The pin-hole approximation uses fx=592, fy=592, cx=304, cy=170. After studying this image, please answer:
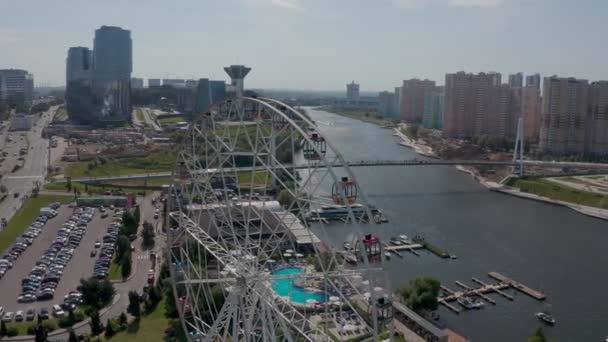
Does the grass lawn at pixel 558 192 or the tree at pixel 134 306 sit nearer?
the tree at pixel 134 306

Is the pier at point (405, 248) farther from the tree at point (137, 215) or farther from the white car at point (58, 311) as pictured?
the white car at point (58, 311)

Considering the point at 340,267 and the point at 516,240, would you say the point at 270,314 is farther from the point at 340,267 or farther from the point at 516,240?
the point at 516,240

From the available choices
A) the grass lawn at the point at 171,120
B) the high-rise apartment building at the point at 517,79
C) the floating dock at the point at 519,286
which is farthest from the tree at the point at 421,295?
the high-rise apartment building at the point at 517,79

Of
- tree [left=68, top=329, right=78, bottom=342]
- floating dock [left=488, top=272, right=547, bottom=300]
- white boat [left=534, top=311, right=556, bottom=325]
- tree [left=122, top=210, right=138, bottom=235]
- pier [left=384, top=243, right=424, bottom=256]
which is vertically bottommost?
white boat [left=534, top=311, right=556, bottom=325]

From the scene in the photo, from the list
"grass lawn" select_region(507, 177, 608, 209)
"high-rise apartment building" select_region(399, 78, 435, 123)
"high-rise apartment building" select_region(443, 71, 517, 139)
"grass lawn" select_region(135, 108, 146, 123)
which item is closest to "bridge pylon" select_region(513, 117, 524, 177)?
"grass lawn" select_region(507, 177, 608, 209)

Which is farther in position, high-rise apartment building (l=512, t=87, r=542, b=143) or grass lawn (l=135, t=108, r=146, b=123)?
grass lawn (l=135, t=108, r=146, b=123)

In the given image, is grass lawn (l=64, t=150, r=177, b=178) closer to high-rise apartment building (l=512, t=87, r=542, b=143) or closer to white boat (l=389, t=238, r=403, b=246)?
white boat (l=389, t=238, r=403, b=246)

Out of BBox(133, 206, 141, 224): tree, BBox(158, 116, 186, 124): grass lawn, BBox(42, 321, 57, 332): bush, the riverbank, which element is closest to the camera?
BBox(42, 321, 57, 332): bush

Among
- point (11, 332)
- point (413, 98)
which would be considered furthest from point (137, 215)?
point (413, 98)
